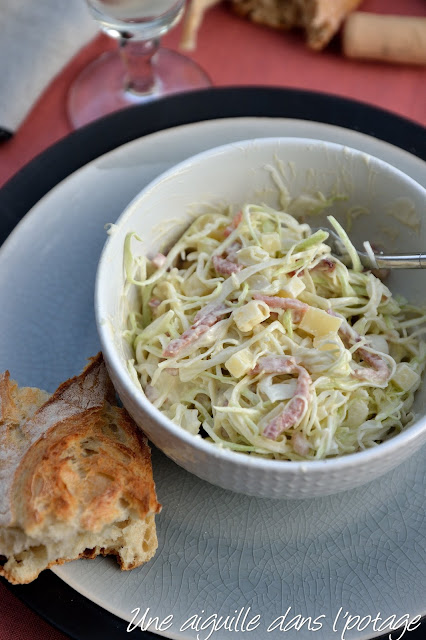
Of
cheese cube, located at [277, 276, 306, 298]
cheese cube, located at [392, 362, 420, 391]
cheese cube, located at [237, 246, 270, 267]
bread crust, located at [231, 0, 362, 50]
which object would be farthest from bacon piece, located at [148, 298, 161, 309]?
bread crust, located at [231, 0, 362, 50]

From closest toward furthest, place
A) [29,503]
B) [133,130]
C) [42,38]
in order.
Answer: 1. [29,503]
2. [133,130]
3. [42,38]

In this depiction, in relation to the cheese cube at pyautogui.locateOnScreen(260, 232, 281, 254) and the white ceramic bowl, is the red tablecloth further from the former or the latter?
the cheese cube at pyautogui.locateOnScreen(260, 232, 281, 254)

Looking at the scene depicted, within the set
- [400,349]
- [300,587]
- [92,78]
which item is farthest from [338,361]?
[92,78]

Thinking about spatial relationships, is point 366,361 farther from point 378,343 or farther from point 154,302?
point 154,302

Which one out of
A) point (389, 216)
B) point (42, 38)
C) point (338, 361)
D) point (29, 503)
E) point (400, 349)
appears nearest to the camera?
point (29, 503)

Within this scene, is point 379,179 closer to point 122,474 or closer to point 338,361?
point 338,361

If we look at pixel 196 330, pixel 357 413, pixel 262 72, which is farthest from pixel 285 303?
pixel 262 72

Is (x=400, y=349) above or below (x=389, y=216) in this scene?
below

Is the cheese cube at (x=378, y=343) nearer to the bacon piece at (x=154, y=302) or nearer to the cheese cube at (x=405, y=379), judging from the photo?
the cheese cube at (x=405, y=379)
